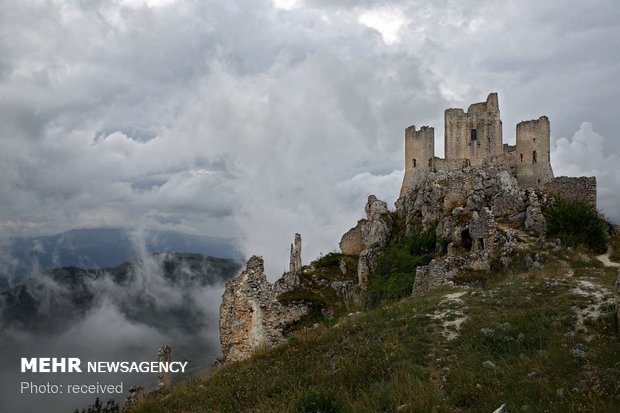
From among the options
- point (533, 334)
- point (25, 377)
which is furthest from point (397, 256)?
point (25, 377)

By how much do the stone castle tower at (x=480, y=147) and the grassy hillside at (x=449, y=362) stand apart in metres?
35.0

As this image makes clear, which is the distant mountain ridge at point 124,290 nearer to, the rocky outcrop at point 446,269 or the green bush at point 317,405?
the rocky outcrop at point 446,269

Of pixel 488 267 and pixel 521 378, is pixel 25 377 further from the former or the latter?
pixel 521 378

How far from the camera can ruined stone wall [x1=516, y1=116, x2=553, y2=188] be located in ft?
155

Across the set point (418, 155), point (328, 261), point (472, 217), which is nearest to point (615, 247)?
point (472, 217)

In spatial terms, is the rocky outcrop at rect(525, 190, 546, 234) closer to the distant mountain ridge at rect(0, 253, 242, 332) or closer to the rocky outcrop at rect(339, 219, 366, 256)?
the rocky outcrop at rect(339, 219, 366, 256)

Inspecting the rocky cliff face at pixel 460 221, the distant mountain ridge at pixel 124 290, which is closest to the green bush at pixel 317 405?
the rocky cliff face at pixel 460 221

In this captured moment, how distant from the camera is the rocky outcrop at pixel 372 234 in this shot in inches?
1567

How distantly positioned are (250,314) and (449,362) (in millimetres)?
11241

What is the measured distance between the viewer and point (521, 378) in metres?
7.98

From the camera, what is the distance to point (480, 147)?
49.7m

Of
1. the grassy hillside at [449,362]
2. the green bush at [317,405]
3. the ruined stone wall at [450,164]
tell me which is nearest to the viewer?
the grassy hillside at [449,362]

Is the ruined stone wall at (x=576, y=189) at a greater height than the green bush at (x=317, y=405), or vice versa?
the ruined stone wall at (x=576, y=189)

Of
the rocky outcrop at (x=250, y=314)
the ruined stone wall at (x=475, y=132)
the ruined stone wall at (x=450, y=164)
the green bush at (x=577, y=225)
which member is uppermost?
the ruined stone wall at (x=475, y=132)
